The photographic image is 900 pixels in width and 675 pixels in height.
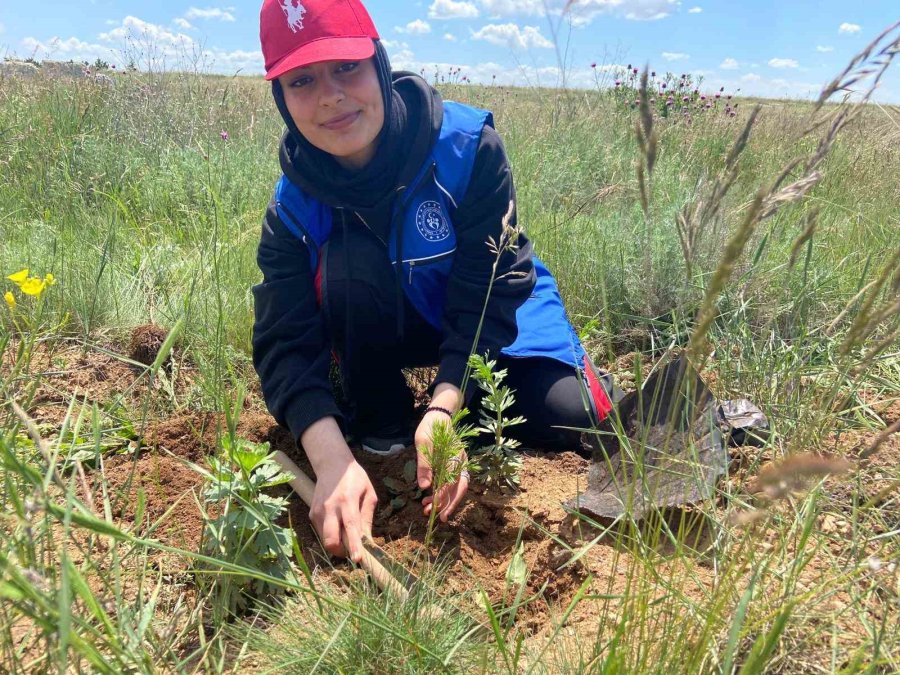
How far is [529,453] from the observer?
6.78ft

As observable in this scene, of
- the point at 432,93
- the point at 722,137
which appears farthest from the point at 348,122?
the point at 722,137

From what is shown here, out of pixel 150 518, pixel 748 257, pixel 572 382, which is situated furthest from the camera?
pixel 748 257

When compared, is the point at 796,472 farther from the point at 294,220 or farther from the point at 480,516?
the point at 294,220

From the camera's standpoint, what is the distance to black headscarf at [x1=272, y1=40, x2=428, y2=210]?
196cm

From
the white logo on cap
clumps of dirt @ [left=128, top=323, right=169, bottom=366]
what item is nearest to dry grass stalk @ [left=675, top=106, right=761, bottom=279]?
the white logo on cap

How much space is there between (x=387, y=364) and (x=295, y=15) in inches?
46.8

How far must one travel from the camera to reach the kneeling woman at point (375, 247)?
1.80m

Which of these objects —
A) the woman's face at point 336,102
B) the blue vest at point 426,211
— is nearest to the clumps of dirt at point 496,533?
the blue vest at point 426,211

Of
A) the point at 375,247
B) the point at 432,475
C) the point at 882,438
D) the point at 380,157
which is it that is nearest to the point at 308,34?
the point at 380,157

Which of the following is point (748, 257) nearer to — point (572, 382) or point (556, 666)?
point (572, 382)

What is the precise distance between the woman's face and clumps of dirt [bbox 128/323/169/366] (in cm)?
98

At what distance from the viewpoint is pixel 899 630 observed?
972 millimetres

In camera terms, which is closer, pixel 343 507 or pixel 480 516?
pixel 343 507

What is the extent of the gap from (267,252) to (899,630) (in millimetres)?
1823
